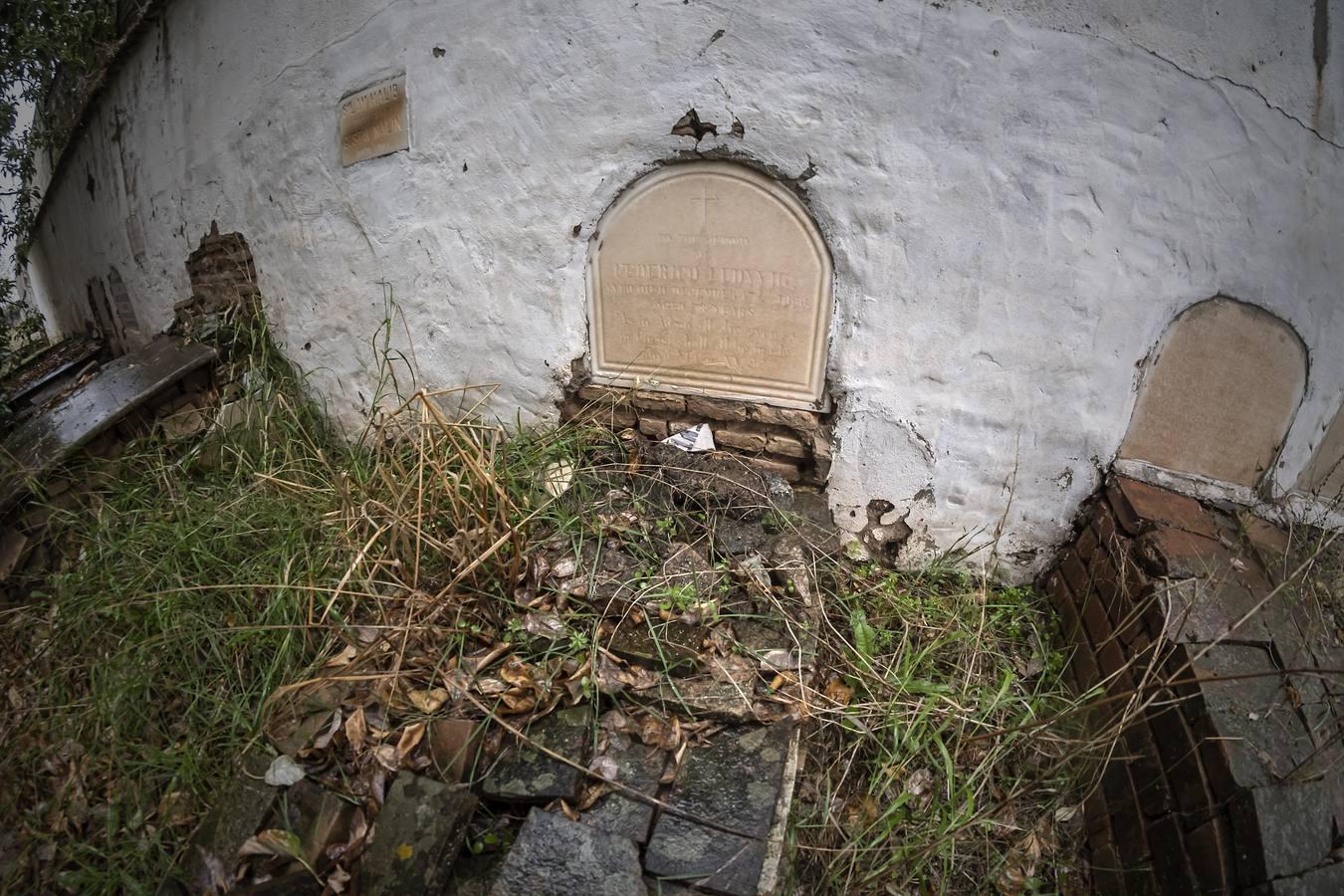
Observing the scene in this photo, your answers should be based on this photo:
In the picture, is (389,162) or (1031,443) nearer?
(1031,443)

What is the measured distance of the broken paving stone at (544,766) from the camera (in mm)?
1646

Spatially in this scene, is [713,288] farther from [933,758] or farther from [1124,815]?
[1124,815]

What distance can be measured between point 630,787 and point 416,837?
500mm

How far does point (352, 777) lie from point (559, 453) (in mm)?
1272

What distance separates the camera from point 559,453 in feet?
8.69

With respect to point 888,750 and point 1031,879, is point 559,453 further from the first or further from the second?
point 1031,879

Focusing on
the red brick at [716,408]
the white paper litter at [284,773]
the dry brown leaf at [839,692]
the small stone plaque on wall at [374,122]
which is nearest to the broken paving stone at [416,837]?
the white paper litter at [284,773]

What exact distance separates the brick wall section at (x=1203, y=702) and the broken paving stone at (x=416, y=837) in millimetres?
1745

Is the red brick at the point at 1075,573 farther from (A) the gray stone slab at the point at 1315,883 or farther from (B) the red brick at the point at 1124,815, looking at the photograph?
(A) the gray stone slab at the point at 1315,883

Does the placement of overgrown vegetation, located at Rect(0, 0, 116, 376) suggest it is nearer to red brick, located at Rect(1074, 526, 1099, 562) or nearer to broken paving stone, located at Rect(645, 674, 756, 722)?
broken paving stone, located at Rect(645, 674, 756, 722)

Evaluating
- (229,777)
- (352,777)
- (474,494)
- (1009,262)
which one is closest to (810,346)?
(1009,262)

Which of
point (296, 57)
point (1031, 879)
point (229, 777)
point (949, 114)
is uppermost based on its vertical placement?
point (296, 57)

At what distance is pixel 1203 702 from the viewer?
1.76 metres

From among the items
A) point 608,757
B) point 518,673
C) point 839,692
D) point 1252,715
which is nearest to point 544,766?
point 608,757
